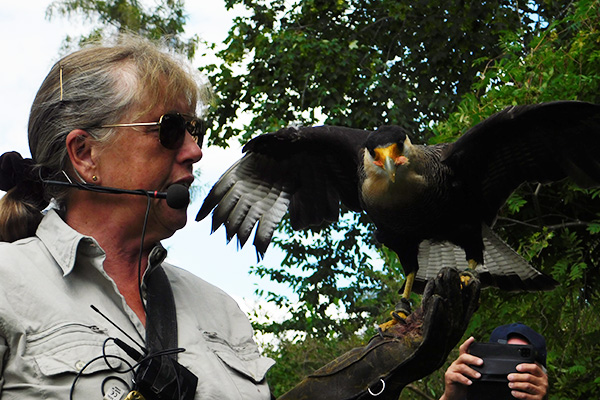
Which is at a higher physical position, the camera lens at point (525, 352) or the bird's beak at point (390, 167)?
the bird's beak at point (390, 167)

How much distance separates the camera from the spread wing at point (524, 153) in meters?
3.36

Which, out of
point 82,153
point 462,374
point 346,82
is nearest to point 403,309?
point 462,374

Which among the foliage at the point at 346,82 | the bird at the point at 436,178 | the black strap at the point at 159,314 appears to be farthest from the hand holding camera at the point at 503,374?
the foliage at the point at 346,82

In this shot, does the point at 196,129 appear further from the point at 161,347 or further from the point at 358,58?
the point at 358,58

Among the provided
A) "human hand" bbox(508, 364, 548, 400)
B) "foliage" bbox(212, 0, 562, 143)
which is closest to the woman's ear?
"human hand" bbox(508, 364, 548, 400)

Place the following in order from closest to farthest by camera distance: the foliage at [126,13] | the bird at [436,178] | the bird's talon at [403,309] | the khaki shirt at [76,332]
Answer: the khaki shirt at [76,332], the bird's talon at [403,309], the bird at [436,178], the foliage at [126,13]

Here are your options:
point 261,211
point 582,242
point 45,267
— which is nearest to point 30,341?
point 45,267

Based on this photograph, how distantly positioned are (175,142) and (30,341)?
640 mm

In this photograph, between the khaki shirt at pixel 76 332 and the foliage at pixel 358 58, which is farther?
the foliage at pixel 358 58

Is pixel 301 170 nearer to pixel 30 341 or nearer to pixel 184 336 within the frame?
pixel 184 336

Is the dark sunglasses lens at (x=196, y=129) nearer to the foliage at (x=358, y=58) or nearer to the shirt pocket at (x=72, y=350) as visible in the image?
the shirt pocket at (x=72, y=350)

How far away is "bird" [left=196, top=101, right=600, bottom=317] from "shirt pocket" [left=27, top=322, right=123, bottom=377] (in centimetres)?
150

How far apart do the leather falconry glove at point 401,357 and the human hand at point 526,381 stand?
2.11 feet

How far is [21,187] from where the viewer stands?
2051 millimetres
